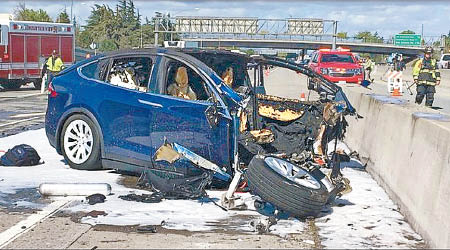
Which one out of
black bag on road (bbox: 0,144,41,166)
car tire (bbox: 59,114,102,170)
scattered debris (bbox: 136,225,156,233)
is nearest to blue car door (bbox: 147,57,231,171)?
car tire (bbox: 59,114,102,170)

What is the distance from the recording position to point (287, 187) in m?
6.63

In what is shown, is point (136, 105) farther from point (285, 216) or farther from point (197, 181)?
point (285, 216)

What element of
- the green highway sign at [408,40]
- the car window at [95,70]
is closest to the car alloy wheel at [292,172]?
the car window at [95,70]

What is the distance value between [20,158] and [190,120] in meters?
2.84

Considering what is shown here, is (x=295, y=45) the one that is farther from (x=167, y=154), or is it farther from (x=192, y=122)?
(x=167, y=154)

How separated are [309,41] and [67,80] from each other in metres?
84.4

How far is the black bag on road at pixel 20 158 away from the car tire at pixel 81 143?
631 mm

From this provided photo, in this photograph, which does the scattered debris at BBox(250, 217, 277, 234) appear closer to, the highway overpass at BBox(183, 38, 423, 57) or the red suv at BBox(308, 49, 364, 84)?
the red suv at BBox(308, 49, 364, 84)

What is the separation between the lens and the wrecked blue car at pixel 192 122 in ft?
25.5

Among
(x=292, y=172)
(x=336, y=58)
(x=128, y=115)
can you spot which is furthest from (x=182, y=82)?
(x=336, y=58)

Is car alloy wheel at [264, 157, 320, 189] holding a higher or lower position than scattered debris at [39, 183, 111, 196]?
higher

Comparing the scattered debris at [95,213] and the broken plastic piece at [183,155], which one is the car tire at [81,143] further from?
the scattered debris at [95,213]

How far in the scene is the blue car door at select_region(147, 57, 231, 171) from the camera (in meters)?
→ 7.78

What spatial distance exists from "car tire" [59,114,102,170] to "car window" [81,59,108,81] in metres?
0.54
